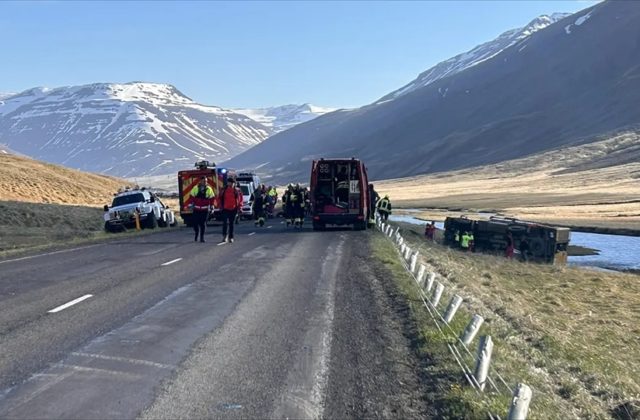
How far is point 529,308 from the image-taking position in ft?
62.5

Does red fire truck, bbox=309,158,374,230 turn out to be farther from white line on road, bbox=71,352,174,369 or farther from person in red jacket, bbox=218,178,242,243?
white line on road, bbox=71,352,174,369

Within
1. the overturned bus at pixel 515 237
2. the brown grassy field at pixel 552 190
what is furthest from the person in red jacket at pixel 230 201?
the brown grassy field at pixel 552 190

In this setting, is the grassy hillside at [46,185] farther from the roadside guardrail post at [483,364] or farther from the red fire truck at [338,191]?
the roadside guardrail post at [483,364]

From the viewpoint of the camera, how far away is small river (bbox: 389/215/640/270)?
Answer: 118 feet

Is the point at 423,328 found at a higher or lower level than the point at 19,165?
lower

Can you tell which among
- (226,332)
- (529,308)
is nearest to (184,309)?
(226,332)

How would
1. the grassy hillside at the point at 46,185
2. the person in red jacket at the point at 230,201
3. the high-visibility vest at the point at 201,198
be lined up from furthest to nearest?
the grassy hillside at the point at 46,185 → the person in red jacket at the point at 230,201 → the high-visibility vest at the point at 201,198

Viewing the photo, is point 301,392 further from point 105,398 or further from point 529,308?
point 529,308

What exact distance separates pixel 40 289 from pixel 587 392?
9317 mm

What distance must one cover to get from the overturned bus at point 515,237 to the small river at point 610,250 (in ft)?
5.46

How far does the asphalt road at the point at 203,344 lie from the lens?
7.22m

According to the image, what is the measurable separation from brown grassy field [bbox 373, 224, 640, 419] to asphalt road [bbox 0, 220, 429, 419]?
1.48ft

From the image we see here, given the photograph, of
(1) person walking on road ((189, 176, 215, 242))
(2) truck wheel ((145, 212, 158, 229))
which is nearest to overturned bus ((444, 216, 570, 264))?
(2) truck wheel ((145, 212, 158, 229))

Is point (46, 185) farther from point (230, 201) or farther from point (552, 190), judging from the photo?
point (552, 190)
